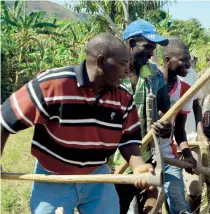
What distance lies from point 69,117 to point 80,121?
7cm

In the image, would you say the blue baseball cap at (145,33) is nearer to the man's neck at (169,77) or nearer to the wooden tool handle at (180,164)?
the man's neck at (169,77)

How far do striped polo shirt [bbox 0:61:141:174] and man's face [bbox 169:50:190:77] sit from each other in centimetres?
102

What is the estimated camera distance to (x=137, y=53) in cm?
343

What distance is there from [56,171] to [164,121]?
78 centimetres

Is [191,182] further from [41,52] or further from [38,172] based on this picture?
[41,52]

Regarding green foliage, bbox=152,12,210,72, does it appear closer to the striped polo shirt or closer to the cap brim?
the cap brim

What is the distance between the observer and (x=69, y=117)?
2564 mm

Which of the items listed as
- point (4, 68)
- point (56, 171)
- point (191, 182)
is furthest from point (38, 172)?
point (4, 68)

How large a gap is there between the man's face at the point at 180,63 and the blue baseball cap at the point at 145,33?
303 mm

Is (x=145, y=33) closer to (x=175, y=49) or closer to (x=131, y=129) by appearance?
(x=175, y=49)

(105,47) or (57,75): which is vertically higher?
(105,47)

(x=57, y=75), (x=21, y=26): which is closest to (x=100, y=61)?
(x=57, y=75)

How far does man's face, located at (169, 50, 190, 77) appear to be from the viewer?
12.3 ft

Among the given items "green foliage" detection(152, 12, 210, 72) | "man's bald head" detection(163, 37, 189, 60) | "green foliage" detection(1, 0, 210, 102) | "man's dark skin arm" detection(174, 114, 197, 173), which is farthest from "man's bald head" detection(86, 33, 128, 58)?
"green foliage" detection(152, 12, 210, 72)
